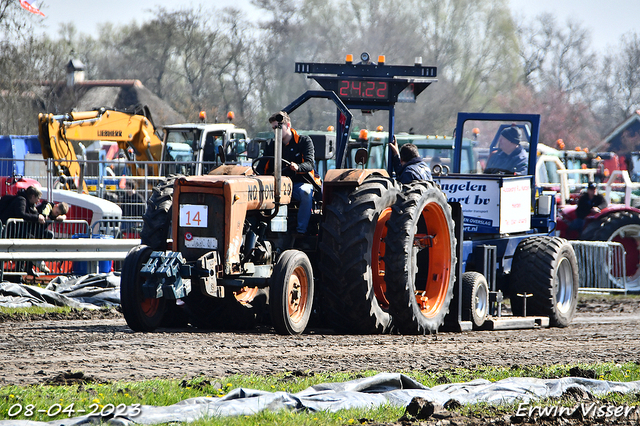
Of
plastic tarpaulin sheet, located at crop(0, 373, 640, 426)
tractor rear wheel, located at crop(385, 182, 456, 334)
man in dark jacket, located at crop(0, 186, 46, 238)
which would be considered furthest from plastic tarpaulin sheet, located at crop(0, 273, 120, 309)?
plastic tarpaulin sheet, located at crop(0, 373, 640, 426)

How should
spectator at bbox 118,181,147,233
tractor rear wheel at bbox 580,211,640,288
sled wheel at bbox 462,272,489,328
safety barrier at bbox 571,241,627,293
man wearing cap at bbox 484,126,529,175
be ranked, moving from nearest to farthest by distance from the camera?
sled wheel at bbox 462,272,489,328
man wearing cap at bbox 484,126,529,175
safety barrier at bbox 571,241,627,293
tractor rear wheel at bbox 580,211,640,288
spectator at bbox 118,181,147,233

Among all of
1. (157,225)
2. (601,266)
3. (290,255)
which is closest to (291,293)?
(290,255)

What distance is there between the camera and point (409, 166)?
30.6 feet

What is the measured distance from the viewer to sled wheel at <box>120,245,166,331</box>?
7.42m

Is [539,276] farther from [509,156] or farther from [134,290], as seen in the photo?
[134,290]

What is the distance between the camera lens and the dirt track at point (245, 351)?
19.5 feet

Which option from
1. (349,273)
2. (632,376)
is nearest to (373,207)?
(349,273)

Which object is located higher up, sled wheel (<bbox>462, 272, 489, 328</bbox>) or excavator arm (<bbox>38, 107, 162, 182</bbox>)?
excavator arm (<bbox>38, 107, 162, 182</bbox>)

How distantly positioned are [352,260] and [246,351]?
160 cm

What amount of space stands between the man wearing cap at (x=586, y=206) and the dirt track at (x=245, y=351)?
7.71 meters

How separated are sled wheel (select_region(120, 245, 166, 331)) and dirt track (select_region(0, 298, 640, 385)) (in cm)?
14

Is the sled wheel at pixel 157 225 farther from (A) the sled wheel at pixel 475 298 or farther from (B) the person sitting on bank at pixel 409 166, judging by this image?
(A) the sled wheel at pixel 475 298

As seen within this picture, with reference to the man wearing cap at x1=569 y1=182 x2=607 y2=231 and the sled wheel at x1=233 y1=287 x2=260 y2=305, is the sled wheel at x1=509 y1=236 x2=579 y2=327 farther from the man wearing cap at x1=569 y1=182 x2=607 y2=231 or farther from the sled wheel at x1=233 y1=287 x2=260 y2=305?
the man wearing cap at x1=569 y1=182 x2=607 y2=231

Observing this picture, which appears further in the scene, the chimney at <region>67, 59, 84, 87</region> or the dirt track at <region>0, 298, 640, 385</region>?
the chimney at <region>67, 59, 84, 87</region>
